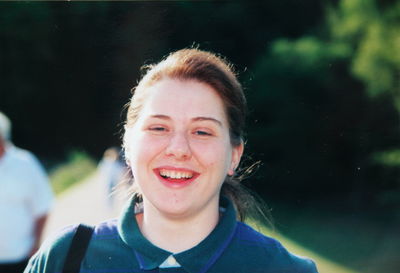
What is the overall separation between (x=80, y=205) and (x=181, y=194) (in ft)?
8.85

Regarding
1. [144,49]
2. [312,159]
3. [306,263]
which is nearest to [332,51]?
[312,159]

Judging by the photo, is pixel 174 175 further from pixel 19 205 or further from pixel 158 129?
pixel 19 205

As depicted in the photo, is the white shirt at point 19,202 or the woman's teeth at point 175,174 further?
the white shirt at point 19,202

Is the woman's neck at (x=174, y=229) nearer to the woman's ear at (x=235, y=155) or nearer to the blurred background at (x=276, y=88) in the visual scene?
the woman's ear at (x=235, y=155)

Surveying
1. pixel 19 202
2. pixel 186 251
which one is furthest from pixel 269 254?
pixel 19 202

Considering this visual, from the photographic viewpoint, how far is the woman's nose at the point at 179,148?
3.16 feet

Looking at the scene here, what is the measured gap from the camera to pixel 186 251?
3.30ft

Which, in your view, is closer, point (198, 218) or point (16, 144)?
point (198, 218)

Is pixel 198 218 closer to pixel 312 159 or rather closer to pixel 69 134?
pixel 69 134

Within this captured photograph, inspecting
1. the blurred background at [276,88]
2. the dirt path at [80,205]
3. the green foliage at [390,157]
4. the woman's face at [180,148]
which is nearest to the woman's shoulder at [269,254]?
the woman's face at [180,148]

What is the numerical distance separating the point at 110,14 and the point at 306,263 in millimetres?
832

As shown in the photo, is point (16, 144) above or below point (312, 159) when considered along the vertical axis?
below

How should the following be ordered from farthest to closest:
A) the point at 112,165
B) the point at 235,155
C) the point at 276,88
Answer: the point at 276,88 < the point at 112,165 < the point at 235,155

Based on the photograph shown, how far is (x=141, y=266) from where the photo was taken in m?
0.98
